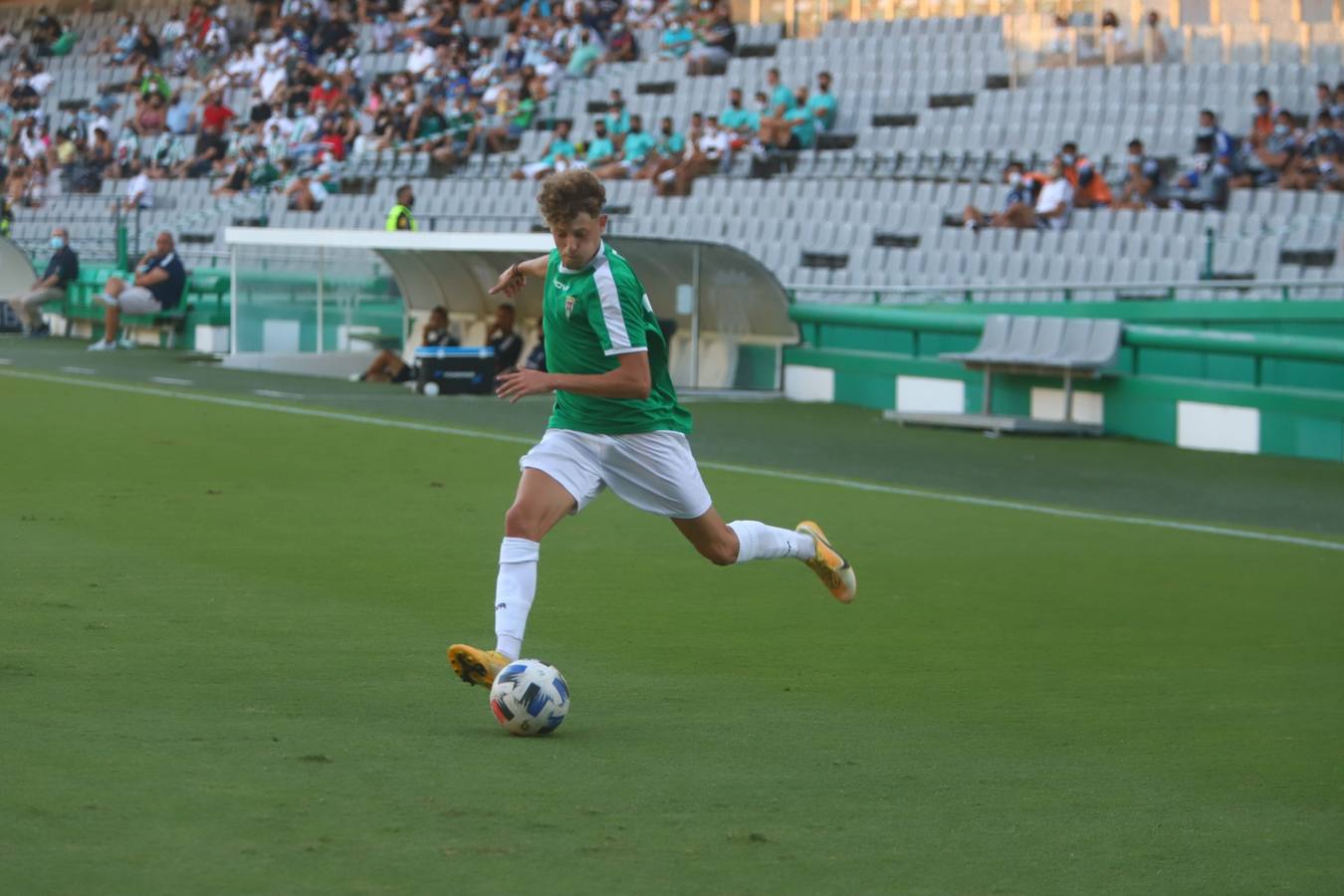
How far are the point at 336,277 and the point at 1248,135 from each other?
34.4 feet

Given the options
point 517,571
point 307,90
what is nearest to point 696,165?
point 307,90

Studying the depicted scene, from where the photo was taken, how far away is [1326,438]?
1658 cm

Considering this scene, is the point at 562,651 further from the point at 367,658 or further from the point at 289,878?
the point at 289,878

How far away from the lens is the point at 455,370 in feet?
69.6

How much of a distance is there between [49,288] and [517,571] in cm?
2593

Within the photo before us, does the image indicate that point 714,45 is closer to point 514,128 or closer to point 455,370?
point 514,128

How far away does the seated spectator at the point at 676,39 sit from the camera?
31.7 meters

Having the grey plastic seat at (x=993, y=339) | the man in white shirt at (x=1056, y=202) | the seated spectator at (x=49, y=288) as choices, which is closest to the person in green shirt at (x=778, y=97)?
the man in white shirt at (x=1056, y=202)

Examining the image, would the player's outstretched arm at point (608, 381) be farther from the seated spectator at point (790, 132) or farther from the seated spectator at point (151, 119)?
the seated spectator at point (151, 119)

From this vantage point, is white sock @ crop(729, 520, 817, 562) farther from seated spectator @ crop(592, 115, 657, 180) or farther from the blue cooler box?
seated spectator @ crop(592, 115, 657, 180)

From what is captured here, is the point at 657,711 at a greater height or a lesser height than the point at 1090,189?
lesser

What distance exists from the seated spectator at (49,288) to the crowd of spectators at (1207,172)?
1422 cm

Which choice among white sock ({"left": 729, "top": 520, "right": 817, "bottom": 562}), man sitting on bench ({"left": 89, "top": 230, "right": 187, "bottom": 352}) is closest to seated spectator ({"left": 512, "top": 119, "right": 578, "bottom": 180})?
man sitting on bench ({"left": 89, "top": 230, "right": 187, "bottom": 352})

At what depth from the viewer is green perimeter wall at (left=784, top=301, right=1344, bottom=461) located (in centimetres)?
1678
